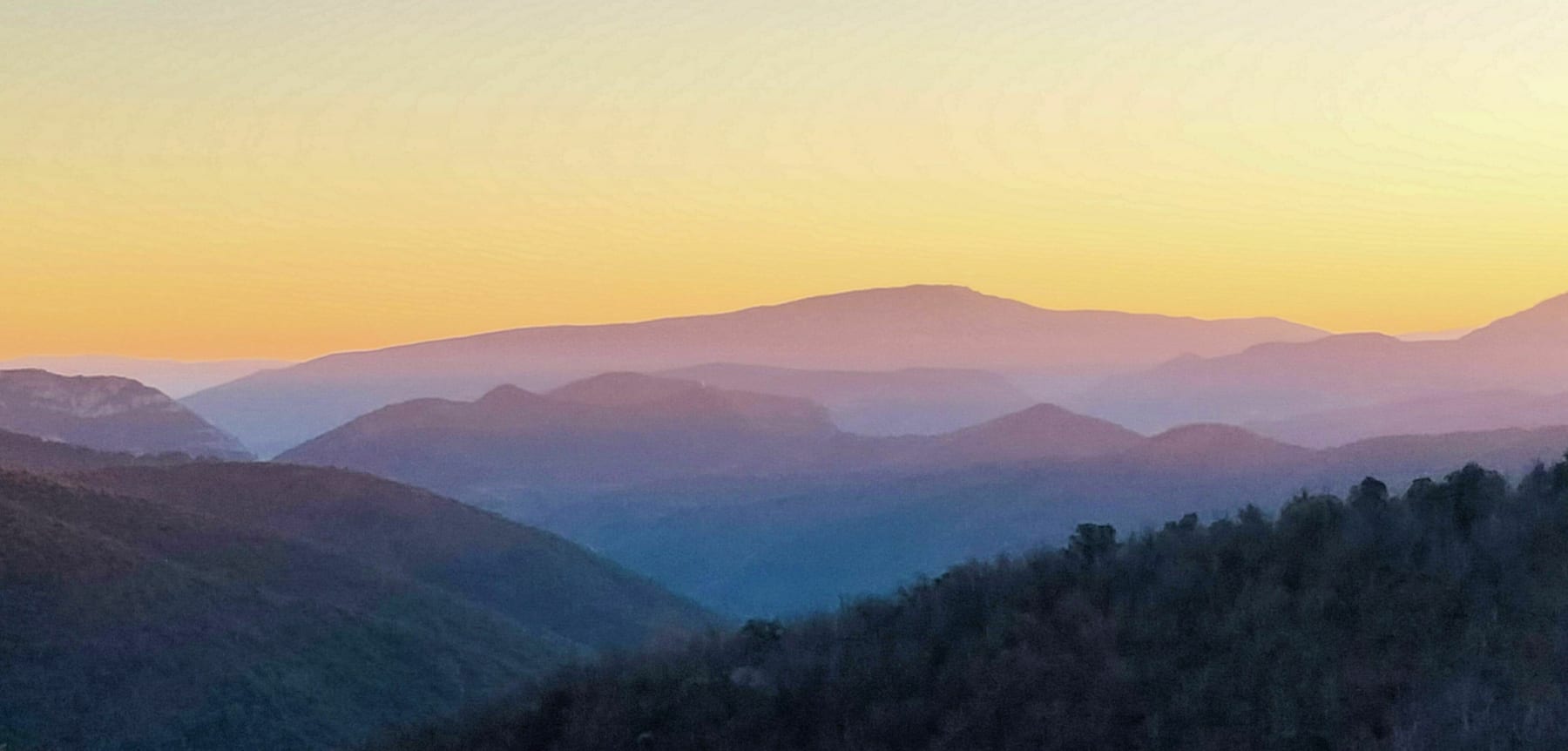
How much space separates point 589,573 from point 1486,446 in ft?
171

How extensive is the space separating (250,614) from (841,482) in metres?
111

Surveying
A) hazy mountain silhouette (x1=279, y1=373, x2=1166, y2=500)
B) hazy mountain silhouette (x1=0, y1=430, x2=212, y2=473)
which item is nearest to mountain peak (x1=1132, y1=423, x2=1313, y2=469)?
hazy mountain silhouette (x1=279, y1=373, x2=1166, y2=500)

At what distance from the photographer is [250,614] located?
Answer: 158 feet

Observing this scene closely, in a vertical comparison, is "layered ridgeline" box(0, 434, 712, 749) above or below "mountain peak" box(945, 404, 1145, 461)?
below

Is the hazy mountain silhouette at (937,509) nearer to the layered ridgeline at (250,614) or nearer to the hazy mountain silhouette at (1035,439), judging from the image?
the hazy mountain silhouette at (1035,439)


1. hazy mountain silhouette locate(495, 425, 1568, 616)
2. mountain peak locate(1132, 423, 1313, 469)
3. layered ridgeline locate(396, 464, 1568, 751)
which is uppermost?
layered ridgeline locate(396, 464, 1568, 751)

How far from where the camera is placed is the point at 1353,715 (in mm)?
9750

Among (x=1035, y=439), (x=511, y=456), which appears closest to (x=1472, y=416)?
(x=1035, y=439)

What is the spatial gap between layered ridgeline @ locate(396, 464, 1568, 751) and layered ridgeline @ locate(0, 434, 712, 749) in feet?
8.97

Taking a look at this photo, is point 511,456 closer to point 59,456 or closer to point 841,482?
point 841,482

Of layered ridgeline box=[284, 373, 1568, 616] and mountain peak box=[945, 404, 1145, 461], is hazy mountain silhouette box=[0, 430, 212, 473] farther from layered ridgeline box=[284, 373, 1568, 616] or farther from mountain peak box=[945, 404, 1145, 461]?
mountain peak box=[945, 404, 1145, 461]

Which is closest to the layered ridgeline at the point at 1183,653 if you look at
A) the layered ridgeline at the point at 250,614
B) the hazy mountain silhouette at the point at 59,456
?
the layered ridgeline at the point at 250,614

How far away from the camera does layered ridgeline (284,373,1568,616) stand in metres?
110

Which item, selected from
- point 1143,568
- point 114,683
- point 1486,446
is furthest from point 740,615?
point 1143,568
